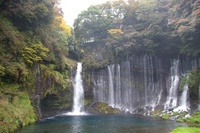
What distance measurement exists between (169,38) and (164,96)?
8.62m

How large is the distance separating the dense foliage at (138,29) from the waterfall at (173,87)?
215 cm

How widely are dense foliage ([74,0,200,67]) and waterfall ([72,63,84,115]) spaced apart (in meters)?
3.25

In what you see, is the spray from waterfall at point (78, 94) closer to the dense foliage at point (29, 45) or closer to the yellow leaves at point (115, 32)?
the dense foliage at point (29, 45)

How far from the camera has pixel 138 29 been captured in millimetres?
41781

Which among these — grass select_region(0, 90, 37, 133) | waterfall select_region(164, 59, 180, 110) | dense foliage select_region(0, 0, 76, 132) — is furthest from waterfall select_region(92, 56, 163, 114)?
grass select_region(0, 90, 37, 133)

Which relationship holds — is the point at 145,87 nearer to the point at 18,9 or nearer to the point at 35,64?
the point at 35,64

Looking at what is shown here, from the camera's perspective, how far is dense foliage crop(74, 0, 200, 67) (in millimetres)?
32188

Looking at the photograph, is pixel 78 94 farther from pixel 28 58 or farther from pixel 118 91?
pixel 28 58

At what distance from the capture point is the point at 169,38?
37625 mm

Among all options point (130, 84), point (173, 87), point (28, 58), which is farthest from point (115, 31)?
point (28, 58)

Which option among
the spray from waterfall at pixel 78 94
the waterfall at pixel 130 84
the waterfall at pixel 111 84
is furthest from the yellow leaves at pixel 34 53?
the waterfall at pixel 111 84

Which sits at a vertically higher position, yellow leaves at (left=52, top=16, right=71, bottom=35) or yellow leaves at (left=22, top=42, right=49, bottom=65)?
yellow leaves at (left=52, top=16, right=71, bottom=35)

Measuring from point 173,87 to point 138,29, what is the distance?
11.2m

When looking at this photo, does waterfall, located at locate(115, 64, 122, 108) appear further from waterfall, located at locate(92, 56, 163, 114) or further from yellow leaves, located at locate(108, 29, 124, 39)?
yellow leaves, located at locate(108, 29, 124, 39)
